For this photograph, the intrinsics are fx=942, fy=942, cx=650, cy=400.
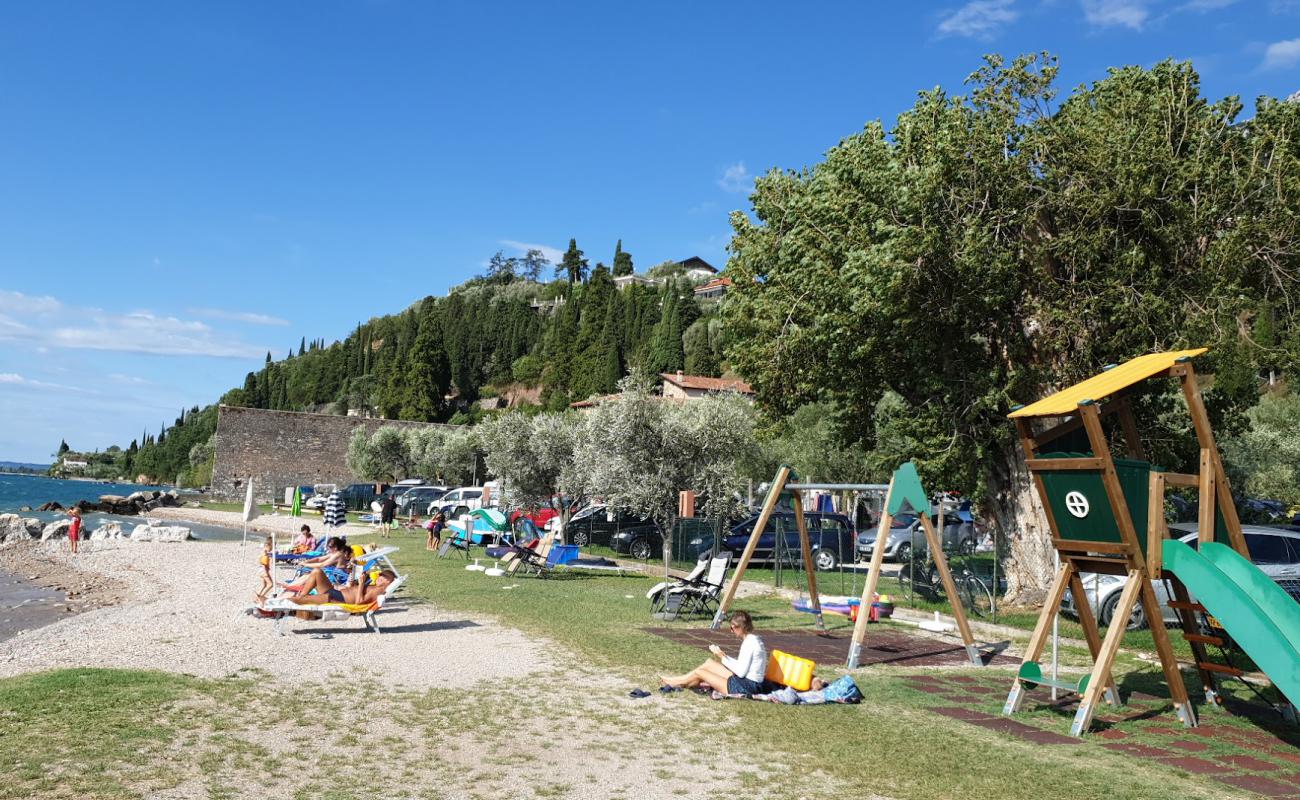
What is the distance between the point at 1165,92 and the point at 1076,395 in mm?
9189

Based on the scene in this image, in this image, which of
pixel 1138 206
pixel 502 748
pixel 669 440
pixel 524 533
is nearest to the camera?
pixel 502 748

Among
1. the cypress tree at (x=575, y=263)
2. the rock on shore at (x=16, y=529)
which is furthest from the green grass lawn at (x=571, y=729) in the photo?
the cypress tree at (x=575, y=263)

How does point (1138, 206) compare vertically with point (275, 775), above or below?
above

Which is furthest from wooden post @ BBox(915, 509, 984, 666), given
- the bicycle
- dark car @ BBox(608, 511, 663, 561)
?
dark car @ BBox(608, 511, 663, 561)

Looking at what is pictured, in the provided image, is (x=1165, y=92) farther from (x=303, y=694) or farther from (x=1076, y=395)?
(x=303, y=694)

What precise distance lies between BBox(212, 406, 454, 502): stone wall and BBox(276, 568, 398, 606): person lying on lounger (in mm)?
50232

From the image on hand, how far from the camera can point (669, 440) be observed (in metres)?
23.6

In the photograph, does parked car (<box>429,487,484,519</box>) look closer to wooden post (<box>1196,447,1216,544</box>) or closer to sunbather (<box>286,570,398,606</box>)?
sunbather (<box>286,570,398,606</box>)

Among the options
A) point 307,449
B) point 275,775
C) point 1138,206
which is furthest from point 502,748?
point 307,449

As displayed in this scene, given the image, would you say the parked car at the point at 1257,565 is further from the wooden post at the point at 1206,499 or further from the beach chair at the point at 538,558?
the beach chair at the point at 538,558

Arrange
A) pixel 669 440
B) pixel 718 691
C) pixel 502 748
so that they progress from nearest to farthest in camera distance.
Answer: pixel 502 748 < pixel 718 691 < pixel 669 440

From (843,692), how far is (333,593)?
23.2 ft

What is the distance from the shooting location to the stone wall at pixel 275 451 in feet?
195

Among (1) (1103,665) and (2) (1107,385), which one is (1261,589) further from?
(2) (1107,385)
